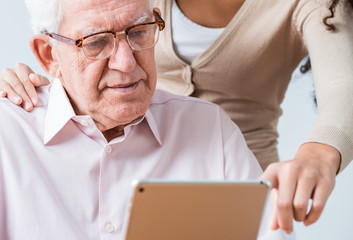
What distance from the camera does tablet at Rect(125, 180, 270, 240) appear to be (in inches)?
38.9

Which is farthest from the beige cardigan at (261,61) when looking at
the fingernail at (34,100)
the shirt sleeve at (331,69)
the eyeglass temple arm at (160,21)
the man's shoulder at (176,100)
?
the fingernail at (34,100)

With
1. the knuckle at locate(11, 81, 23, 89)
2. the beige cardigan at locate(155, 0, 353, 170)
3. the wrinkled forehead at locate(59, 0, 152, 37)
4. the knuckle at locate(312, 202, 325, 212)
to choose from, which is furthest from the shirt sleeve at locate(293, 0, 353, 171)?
the knuckle at locate(11, 81, 23, 89)

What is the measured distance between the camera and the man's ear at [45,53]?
163 centimetres

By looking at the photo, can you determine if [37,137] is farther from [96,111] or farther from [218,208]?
[218,208]

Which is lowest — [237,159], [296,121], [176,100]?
[296,121]

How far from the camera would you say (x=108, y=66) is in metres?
1.55

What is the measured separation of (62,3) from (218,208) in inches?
30.6

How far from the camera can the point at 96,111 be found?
5.22ft

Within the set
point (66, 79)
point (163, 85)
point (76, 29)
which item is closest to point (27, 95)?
point (66, 79)

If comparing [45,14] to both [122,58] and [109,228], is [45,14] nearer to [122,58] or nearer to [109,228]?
[122,58]

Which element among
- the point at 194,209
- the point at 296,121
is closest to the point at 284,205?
the point at 194,209

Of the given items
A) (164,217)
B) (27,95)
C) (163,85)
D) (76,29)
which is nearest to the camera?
(164,217)

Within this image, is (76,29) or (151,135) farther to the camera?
(151,135)

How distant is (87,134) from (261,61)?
0.71 m
